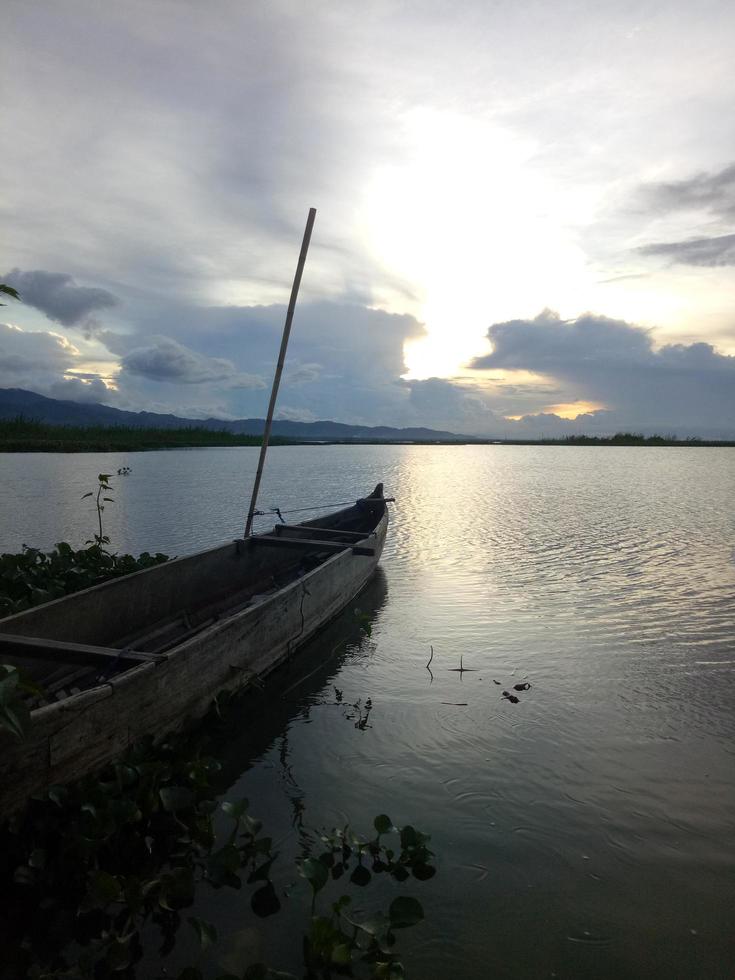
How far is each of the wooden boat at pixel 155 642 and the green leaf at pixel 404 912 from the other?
6.36ft

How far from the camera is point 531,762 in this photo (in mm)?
5004

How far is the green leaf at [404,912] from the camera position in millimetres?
3184

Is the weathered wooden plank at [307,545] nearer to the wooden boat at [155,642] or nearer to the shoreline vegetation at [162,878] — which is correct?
the wooden boat at [155,642]

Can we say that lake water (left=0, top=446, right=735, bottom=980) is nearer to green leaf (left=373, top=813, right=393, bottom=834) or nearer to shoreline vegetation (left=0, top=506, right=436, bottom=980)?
shoreline vegetation (left=0, top=506, right=436, bottom=980)

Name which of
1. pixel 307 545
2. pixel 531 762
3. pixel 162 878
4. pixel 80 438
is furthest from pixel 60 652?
pixel 80 438

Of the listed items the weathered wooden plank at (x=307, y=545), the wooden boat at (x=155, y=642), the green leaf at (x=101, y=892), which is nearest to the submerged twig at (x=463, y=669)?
the wooden boat at (x=155, y=642)

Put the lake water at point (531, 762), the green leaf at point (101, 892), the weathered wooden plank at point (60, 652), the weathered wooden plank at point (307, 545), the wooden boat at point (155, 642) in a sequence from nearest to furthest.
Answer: the green leaf at point (101, 892) < the lake water at point (531, 762) < the wooden boat at point (155, 642) < the weathered wooden plank at point (60, 652) < the weathered wooden plank at point (307, 545)

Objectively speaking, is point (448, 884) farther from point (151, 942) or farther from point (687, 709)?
point (687, 709)

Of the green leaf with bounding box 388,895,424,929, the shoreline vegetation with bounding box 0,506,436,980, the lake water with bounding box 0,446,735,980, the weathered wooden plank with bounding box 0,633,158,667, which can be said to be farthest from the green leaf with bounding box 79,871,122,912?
the weathered wooden plank with bounding box 0,633,158,667

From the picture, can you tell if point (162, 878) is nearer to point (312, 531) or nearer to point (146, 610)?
point (146, 610)

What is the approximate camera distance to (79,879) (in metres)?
3.41

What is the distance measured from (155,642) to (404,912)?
4.21 meters

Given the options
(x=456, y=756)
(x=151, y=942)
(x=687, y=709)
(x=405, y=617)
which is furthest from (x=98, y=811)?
(x=405, y=617)

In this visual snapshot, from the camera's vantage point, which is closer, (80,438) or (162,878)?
(162,878)
